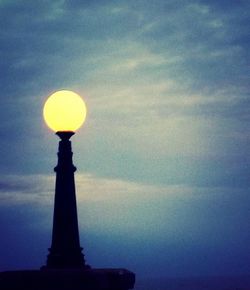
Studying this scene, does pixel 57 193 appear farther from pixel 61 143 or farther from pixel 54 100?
pixel 54 100

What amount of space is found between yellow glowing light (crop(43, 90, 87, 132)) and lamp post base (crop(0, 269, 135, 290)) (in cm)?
336

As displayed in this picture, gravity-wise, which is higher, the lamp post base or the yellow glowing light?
the yellow glowing light

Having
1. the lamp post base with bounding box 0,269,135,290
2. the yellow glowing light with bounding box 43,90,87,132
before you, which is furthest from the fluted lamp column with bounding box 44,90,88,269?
the lamp post base with bounding box 0,269,135,290

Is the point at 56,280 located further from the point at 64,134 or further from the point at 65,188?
the point at 64,134

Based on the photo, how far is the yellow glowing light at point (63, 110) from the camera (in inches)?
512

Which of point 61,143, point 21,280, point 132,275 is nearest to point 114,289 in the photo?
point 132,275

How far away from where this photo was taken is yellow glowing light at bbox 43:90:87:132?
1299 cm

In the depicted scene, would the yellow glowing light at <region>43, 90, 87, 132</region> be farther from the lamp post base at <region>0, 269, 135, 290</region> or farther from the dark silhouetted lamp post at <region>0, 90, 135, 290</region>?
the lamp post base at <region>0, 269, 135, 290</region>

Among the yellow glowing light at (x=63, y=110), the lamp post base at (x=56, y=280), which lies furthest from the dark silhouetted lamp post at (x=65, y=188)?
the lamp post base at (x=56, y=280)

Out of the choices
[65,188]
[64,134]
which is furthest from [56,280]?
[64,134]

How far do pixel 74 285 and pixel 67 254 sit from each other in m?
2.11

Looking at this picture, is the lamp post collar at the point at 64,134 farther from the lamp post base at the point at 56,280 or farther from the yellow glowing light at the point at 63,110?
the lamp post base at the point at 56,280

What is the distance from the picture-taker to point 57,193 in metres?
13.2

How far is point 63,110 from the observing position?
512 inches
